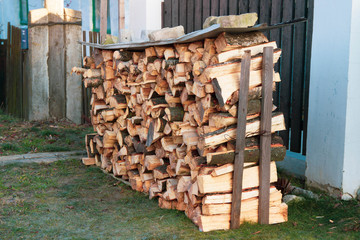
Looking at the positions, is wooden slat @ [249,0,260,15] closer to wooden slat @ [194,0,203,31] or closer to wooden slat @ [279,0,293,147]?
wooden slat @ [279,0,293,147]

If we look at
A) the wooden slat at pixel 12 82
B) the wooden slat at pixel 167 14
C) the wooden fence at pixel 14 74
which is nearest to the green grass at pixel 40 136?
the wooden fence at pixel 14 74

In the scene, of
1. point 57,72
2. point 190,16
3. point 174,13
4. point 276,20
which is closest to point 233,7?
point 276,20

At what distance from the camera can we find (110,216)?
13.1ft

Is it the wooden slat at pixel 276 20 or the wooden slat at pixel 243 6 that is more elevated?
the wooden slat at pixel 243 6

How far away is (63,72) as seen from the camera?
8141 mm

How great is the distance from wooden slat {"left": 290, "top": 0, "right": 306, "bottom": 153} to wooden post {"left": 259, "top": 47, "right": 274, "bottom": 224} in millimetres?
1503

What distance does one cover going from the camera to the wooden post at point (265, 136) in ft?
11.2

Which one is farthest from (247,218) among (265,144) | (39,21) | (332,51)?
(39,21)

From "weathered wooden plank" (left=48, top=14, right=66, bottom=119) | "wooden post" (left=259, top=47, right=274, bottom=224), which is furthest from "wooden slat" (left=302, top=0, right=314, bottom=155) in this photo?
"weathered wooden plank" (left=48, top=14, right=66, bottom=119)

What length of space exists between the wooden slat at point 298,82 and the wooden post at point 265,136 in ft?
4.93

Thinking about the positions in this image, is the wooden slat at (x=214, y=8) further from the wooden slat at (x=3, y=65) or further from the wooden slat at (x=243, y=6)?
the wooden slat at (x=3, y=65)

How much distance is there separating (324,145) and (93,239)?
8.24 ft

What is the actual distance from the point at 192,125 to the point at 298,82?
5.55 feet

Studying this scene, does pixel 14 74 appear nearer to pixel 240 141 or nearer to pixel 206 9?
pixel 206 9
